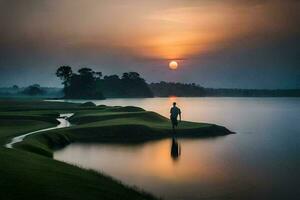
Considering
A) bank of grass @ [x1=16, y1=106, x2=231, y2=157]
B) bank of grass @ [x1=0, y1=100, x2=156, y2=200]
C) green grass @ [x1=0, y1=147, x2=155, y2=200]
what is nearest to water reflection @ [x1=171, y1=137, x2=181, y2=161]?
bank of grass @ [x1=16, y1=106, x2=231, y2=157]

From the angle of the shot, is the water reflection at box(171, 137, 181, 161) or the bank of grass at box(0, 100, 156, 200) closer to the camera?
the bank of grass at box(0, 100, 156, 200)

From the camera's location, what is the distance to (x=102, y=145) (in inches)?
1998

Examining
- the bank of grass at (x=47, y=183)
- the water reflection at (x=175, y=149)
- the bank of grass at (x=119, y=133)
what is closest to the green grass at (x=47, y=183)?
the bank of grass at (x=47, y=183)

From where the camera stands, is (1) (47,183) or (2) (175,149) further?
(2) (175,149)

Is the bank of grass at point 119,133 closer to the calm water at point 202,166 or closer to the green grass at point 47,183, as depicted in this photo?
the calm water at point 202,166

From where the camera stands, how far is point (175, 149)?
4800 cm

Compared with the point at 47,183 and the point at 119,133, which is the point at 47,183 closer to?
the point at 47,183

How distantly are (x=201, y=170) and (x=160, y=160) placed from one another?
610 cm

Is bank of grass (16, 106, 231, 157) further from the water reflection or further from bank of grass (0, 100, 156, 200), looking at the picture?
bank of grass (0, 100, 156, 200)

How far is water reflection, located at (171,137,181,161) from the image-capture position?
42272 millimetres

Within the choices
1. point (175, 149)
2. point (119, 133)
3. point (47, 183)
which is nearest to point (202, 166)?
point (175, 149)

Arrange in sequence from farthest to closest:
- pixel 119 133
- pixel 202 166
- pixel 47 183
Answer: pixel 119 133 < pixel 202 166 < pixel 47 183

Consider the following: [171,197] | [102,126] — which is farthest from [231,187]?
[102,126]

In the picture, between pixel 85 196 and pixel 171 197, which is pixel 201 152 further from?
pixel 85 196
